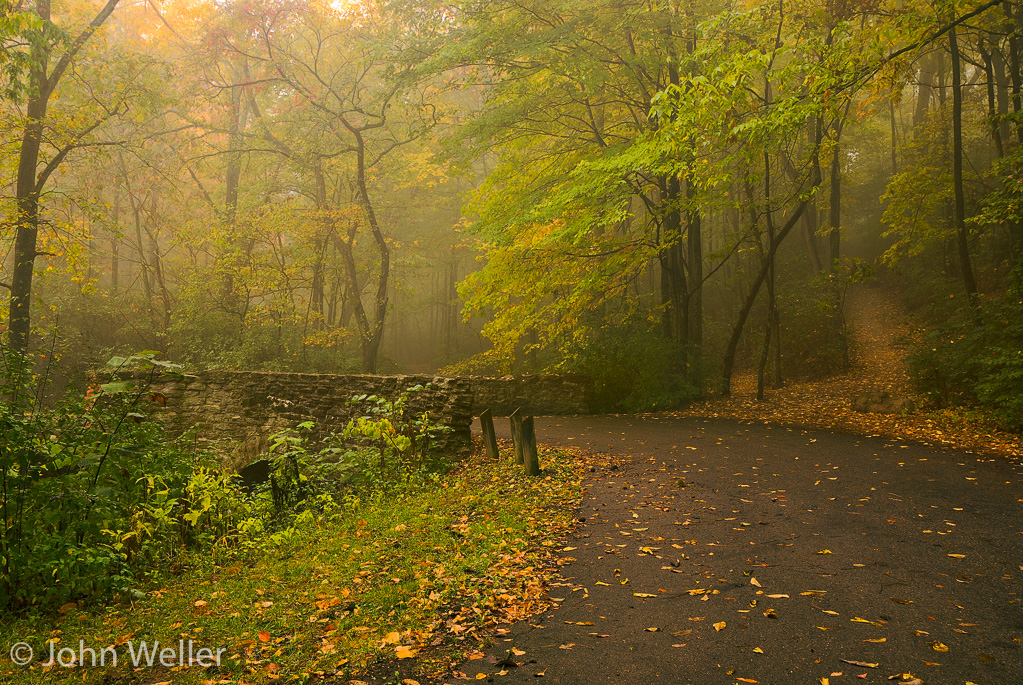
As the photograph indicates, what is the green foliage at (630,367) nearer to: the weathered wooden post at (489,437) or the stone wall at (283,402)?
the stone wall at (283,402)

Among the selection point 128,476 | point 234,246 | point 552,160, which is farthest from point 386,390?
point 234,246

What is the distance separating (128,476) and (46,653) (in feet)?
5.50

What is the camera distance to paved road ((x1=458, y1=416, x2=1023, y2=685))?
10.7ft

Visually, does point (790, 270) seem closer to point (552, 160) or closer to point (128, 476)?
point (552, 160)

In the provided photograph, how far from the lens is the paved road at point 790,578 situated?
129 inches

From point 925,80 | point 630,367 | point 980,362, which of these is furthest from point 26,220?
point 925,80

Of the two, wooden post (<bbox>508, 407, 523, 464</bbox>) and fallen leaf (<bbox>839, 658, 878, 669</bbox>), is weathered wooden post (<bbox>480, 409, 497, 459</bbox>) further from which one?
fallen leaf (<bbox>839, 658, 878, 669</bbox>)

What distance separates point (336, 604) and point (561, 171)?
1235cm

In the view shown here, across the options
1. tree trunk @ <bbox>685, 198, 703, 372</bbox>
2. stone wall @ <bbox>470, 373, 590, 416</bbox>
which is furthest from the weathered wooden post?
tree trunk @ <bbox>685, 198, 703, 372</bbox>

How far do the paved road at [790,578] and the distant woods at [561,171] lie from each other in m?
4.46

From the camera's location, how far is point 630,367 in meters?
14.9

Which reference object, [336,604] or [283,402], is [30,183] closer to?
[283,402]

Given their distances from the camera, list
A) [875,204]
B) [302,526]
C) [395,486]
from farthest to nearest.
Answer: [875,204] < [395,486] < [302,526]

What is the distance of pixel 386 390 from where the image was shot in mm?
10148
